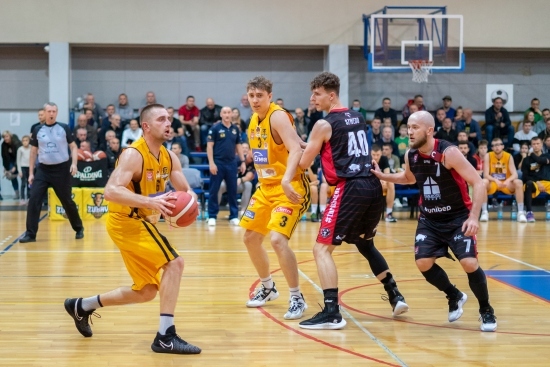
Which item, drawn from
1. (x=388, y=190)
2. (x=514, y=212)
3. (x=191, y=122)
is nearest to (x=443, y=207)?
(x=388, y=190)

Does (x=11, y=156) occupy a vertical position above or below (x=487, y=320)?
above

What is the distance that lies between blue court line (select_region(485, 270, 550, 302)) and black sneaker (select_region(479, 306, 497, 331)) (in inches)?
57.1

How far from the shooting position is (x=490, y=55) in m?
20.6

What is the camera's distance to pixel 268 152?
21.8ft

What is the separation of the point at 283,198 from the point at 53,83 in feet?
46.6

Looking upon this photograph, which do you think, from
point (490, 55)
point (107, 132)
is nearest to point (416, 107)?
point (490, 55)

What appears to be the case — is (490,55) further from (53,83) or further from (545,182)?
(53,83)

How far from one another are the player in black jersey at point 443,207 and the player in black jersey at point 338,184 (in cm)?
19

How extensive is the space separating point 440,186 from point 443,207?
0.58 feet

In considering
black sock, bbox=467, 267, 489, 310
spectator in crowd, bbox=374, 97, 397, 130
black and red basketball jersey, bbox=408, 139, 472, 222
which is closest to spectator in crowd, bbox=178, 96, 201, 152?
spectator in crowd, bbox=374, 97, 397, 130

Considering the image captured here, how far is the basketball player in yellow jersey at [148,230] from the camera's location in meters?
5.31

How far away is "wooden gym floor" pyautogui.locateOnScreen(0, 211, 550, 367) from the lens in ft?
17.2

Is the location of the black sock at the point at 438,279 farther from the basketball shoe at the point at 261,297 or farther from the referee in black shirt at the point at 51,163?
the referee in black shirt at the point at 51,163

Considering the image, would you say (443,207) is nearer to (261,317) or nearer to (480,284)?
(480,284)
